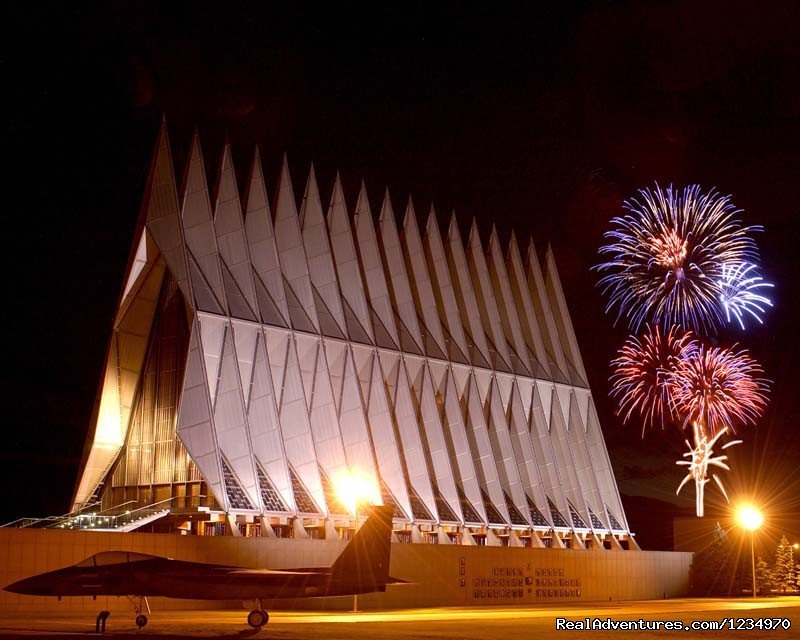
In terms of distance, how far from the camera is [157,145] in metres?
44.6

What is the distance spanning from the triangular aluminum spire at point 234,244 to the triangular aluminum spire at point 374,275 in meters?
9.00

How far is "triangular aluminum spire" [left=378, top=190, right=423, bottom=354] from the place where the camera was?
179 ft

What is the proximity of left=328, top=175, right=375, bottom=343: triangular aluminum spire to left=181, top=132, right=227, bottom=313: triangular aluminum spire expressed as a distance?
8754 mm

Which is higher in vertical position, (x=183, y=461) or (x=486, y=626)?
(x=183, y=461)

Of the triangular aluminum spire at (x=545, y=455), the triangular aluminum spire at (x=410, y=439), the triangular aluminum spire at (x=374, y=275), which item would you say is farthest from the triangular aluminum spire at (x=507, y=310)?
the triangular aluminum spire at (x=410, y=439)

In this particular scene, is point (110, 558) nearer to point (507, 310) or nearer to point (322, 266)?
point (322, 266)

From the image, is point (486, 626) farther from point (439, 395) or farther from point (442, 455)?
point (439, 395)

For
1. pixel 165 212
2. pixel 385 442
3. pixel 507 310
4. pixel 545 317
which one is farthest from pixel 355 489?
pixel 545 317

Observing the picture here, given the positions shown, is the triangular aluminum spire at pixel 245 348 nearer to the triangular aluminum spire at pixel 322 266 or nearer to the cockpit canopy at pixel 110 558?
the triangular aluminum spire at pixel 322 266

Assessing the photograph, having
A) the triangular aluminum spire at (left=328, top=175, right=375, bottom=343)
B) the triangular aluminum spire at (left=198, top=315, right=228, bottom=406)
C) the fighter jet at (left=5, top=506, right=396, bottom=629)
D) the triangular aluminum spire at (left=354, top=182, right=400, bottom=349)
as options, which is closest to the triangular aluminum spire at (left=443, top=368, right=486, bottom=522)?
the triangular aluminum spire at (left=354, top=182, right=400, bottom=349)

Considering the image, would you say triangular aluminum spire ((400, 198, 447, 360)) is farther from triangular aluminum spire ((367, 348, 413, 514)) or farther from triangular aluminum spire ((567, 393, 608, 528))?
triangular aluminum spire ((567, 393, 608, 528))

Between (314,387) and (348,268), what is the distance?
7852mm

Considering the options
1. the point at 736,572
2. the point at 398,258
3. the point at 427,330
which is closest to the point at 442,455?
the point at 427,330

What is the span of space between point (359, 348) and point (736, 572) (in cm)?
2718
